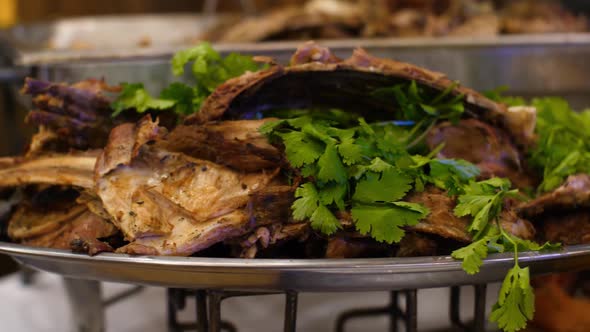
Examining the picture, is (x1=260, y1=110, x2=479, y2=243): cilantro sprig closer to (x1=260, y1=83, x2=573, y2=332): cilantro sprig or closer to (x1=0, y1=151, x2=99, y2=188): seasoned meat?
(x1=260, y1=83, x2=573, y2=332): cilantro sprig

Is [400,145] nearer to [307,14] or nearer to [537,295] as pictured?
[537,295]

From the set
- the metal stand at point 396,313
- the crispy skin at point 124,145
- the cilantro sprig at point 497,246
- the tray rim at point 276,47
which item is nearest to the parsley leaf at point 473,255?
the cilantro sprig at point 497,246

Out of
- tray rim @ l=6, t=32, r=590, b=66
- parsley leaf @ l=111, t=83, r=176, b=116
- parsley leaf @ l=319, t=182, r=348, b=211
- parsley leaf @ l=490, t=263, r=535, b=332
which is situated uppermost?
tray rim @ l=6, t=32, r=590, b=66

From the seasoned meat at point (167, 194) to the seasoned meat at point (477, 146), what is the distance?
0.34 m

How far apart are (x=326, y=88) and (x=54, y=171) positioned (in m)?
0.50

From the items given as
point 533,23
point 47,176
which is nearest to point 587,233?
point 47,176

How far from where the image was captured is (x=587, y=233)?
103cm

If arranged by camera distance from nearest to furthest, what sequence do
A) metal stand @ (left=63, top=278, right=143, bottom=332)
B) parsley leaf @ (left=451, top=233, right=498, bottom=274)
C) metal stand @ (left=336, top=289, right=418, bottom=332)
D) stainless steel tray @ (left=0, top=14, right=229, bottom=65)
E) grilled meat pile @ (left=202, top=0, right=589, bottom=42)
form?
parsley leaf @ (left=451, top=233, right=498, bottom=274) < metal stand @ (left=336, top=289, right=418, bottom=332) < metal stand @ (left=63, top=278, right=143, bottom=332) < grilled meat pile @ (left=202, top=0, right=589, bottom=42) < stainless steel tray @ (left=0, top=14, right=229, bottom=65)

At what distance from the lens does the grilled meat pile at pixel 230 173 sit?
36.6 inches

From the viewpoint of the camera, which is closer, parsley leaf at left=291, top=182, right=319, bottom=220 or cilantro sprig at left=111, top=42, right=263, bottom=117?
parsley leaf at left=291, top=182, right=319, bottom=220

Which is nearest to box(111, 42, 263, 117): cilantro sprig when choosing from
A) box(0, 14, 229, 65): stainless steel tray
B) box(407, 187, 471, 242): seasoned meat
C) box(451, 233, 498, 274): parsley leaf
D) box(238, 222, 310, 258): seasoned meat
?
box(238, 222, 310, 258): seasoned meat

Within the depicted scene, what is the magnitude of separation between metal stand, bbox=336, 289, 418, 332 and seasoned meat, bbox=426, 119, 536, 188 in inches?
10.5

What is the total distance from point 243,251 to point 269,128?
200mm

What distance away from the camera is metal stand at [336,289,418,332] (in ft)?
3.64
